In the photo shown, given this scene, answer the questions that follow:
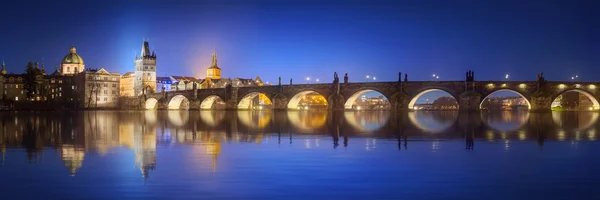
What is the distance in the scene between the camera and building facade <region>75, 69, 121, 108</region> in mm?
134413

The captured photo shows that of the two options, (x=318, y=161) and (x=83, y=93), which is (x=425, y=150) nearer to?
(x=318, y=161)

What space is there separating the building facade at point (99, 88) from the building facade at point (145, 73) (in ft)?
24.1

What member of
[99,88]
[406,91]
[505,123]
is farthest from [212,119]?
[99,88]

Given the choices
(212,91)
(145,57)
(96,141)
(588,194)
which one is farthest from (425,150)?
(145,57)

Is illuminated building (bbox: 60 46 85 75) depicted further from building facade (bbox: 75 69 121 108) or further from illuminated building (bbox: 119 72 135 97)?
building facade (bbox: 75 69 121 108)

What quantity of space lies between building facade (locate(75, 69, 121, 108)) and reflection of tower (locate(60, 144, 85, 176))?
11659 cm

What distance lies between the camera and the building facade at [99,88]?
134 m

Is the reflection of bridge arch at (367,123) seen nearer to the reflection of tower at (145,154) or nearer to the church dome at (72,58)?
the reflection of tower at (145,154)

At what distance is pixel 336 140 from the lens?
23.5 m

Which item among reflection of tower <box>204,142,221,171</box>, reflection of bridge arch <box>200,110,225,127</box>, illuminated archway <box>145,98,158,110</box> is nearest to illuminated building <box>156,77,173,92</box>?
illuminated archway <box>145,98,158,110</box>

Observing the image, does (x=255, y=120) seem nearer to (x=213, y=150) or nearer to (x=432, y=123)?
(x=432, y=123)

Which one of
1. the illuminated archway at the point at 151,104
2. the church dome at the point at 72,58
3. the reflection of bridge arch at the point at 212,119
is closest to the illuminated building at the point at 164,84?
the church dome at the point at 72,58

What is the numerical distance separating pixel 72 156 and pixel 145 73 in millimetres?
140830

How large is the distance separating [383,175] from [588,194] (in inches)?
178
